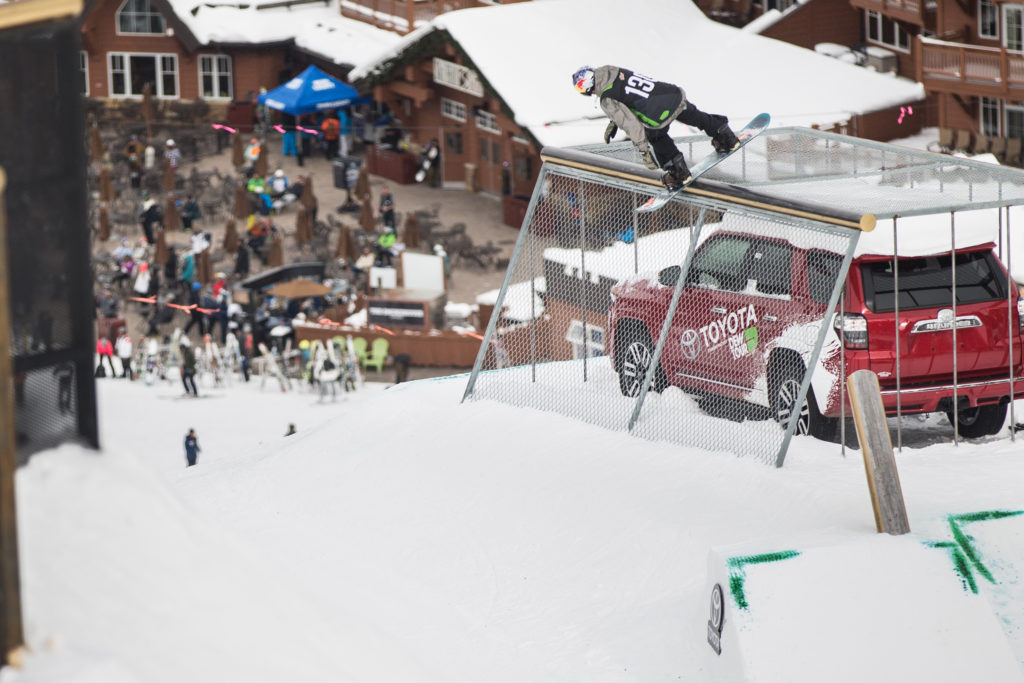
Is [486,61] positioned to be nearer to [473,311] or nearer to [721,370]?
[473,311]

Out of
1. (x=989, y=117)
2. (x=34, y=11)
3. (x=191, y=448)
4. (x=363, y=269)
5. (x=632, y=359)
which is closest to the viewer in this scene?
(x=34, y=11)

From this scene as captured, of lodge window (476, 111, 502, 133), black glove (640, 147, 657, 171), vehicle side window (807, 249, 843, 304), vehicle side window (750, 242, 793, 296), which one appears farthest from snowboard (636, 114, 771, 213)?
lodge window (476, 111, 502, 133)

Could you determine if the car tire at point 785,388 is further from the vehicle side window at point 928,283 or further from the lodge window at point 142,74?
the lodge window at point 142,74

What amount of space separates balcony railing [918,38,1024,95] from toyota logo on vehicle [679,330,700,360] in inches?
884

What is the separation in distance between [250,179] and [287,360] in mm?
11272

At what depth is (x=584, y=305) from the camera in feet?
41.3

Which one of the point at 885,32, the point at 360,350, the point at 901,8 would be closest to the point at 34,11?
the point at 360,350

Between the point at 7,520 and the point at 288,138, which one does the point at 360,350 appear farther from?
the point at 7,520

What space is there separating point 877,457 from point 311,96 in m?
32.0

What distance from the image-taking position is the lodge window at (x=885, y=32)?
38688 millimetres

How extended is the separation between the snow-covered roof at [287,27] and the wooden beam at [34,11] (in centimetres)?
3741

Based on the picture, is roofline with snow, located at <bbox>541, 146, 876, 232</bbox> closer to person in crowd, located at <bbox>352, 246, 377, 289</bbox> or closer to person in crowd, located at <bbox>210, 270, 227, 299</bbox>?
person in crowd, located at <bbox>210, 270, 227, 299</bbox>

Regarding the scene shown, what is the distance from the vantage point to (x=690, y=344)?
11.7 meters

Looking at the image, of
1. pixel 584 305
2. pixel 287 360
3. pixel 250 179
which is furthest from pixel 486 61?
pixel 584 305
